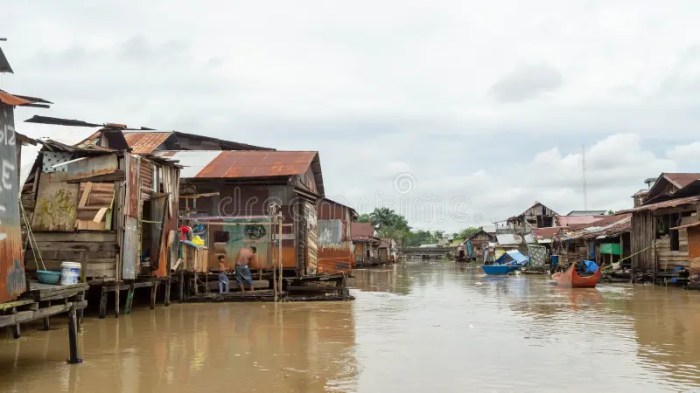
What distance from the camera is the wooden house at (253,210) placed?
62.3ft

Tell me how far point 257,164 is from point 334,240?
10.4m

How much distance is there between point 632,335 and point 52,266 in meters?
11.8

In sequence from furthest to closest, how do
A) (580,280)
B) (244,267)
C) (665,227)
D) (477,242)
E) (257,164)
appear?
1. (477,242)
2. (665,227)
3. (580,280)
4. (257,164)
5. (244,267)

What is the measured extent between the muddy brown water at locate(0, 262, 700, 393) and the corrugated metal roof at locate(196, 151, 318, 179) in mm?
4633

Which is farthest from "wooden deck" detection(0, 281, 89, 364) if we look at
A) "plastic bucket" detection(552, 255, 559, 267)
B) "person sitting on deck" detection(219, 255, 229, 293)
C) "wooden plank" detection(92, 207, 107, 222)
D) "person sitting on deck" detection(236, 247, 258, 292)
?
"plastic bucket" detection(552, 255, 559, 267)

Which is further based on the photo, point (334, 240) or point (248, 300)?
point (334, 240)

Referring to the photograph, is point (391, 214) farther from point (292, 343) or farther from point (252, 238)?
point (292, 343)

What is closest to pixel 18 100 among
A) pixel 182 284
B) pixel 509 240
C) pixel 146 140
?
pixel 182 284

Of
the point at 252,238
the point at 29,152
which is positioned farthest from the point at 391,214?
the point at 29,152

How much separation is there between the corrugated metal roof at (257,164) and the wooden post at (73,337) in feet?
35.6

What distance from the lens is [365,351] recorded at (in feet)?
32.3

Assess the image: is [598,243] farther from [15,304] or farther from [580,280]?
[15,304]

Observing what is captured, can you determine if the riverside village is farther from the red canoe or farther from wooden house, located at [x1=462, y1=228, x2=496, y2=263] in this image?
wooden house, located at [x1=462, y1=228, x2=496, y2=263]

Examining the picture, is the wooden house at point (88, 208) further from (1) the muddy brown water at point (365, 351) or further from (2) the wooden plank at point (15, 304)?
(2) the wooden plank at point (15, 304)
